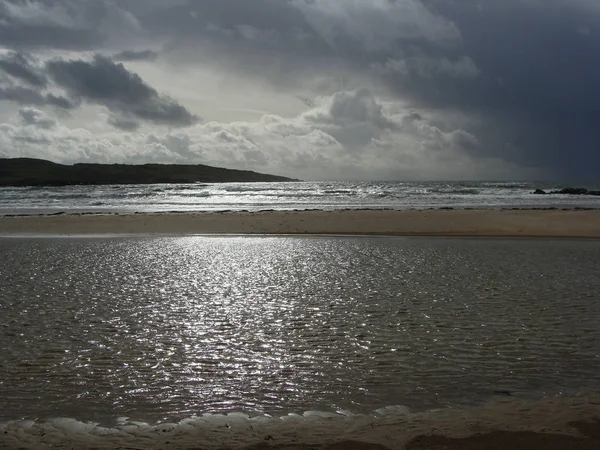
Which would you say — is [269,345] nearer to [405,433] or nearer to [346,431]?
[346,431]

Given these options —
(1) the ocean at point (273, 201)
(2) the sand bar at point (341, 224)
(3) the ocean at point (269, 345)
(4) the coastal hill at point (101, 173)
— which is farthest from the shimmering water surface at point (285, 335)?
(4) the coastal hill at point (101, 173)

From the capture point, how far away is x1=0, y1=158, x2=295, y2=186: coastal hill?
140000 millimetres

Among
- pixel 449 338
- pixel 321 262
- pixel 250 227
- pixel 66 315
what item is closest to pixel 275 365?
pixel 449 338

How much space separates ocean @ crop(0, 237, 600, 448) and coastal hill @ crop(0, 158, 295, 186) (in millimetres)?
129558

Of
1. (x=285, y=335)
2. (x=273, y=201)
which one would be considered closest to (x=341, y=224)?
(x=285, y=335)

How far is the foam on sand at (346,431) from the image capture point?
459cm

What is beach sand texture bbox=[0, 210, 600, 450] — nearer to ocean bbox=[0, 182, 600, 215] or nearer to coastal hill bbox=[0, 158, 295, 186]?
ocean bbox=[0, 182, 600, 215]

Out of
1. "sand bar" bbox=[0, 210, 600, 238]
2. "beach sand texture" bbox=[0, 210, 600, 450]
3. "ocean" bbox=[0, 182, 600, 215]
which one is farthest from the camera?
"ocean" bbox=[0, 182, 600, 215]

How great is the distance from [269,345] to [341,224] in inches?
787

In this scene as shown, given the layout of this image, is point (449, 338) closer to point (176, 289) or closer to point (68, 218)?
point (176, 289)

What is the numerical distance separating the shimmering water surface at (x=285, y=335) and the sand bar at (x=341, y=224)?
9.46m

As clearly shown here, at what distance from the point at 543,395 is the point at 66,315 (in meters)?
7.36

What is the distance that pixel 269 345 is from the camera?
24.0 ft

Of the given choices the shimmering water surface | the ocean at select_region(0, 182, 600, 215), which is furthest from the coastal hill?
the shimmering water surface
